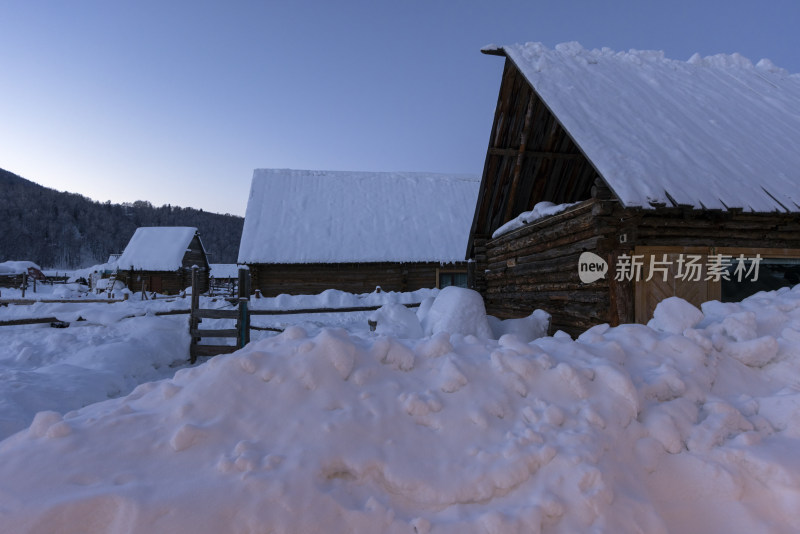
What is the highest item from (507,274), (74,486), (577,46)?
(577,46)

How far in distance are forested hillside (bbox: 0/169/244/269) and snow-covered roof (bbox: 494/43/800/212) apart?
71.0 m

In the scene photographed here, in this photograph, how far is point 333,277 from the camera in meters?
16.9

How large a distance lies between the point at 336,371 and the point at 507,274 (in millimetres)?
8264

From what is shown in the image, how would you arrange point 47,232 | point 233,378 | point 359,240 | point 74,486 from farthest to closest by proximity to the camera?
1. point 47,232
2. point 359,240
3. point 233,378
4. point 74,486

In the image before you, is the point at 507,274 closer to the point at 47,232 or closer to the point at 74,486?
the point at 74,486

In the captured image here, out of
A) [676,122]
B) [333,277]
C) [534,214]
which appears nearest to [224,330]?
[534,214]

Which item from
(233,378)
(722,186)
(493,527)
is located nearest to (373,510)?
(493,527)

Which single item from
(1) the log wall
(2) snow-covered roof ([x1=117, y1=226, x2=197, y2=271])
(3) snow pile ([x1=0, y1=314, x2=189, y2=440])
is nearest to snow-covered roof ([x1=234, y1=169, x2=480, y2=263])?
(3) snow pile ([x1=0, y1=314, x2=189, y2=440])

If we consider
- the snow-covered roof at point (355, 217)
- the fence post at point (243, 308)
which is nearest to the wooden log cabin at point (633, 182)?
the fence post at point (243, 308)

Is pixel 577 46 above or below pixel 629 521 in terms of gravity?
above

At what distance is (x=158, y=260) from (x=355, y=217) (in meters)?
18.5

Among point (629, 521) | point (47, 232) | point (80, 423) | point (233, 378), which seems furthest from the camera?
point (47, 232)

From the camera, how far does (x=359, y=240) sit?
17828 millimetres

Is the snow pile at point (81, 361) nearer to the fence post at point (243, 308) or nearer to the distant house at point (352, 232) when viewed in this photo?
the fence post at point (243, 308)
